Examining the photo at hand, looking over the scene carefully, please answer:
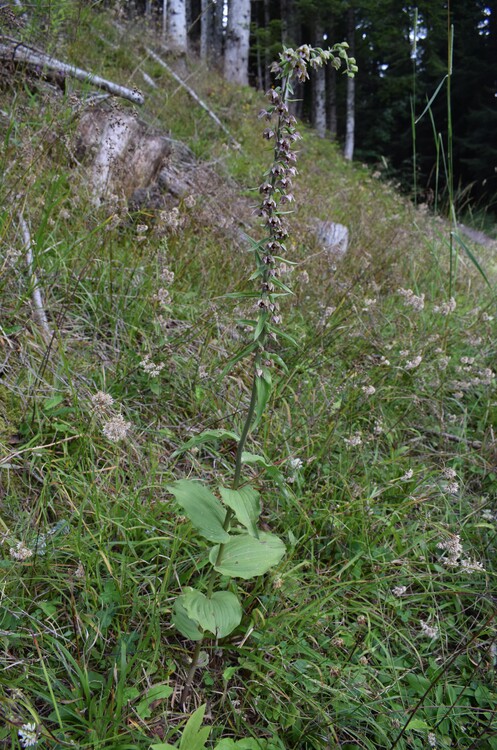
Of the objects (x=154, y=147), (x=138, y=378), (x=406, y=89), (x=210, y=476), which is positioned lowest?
(x=210, y=476)

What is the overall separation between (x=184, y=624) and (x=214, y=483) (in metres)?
0.79

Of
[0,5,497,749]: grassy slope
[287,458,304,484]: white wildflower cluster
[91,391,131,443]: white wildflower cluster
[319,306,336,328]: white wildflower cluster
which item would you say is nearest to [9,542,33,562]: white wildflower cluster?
[0,5,497,749]: grassy slope

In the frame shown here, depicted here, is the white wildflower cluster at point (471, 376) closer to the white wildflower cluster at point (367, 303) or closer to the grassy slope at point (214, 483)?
the grassy slope at point (214, 483)

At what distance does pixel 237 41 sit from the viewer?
12.8 metres

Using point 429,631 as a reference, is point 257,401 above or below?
above

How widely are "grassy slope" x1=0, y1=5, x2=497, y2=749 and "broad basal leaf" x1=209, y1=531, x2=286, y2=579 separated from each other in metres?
0.21

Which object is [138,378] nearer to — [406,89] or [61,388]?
[61,388]

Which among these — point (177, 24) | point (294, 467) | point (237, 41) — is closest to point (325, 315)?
point (294, 467)

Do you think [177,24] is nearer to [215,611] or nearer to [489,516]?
[489,516]

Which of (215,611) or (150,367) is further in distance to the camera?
(150,367)

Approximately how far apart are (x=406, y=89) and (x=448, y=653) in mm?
20953

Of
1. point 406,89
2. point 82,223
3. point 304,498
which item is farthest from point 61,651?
point 406,89

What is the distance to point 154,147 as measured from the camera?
4.69 metres

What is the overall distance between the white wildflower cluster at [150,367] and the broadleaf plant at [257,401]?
2.99ft
